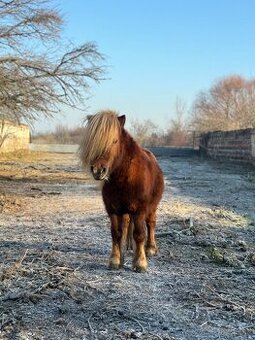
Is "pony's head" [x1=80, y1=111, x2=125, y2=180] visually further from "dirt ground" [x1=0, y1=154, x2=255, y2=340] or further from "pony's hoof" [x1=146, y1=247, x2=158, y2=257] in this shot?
"pony's hoof" [x1=146, y1=247, x2=158, y2=257]

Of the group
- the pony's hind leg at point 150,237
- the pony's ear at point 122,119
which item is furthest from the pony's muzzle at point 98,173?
the pony's hind leg at point 150,237

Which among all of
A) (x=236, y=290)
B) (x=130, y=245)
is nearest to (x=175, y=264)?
(x=130, y=245)

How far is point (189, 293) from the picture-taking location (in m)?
4.91

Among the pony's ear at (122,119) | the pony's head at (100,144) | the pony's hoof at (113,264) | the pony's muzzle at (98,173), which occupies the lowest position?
the pony's hoof at (113,264)

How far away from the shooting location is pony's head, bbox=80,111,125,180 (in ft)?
17.0

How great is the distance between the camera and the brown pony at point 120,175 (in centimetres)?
525

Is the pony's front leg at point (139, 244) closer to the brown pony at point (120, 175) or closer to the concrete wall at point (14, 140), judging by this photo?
the brown pony at point (120, 175)

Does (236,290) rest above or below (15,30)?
below

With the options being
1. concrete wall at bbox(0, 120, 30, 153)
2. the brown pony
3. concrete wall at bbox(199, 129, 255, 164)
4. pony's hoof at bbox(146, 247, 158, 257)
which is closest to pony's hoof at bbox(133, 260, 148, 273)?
the brown pony

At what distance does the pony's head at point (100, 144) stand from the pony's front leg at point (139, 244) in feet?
2.25

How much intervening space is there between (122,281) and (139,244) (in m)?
0.62

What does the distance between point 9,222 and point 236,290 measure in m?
5.10

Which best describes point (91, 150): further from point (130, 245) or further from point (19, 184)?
point (19, 184)

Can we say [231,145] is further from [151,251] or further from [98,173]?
[98,173]
